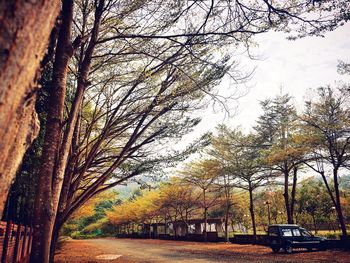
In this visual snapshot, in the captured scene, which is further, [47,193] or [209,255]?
[209,255]

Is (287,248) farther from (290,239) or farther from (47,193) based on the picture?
(47,193)

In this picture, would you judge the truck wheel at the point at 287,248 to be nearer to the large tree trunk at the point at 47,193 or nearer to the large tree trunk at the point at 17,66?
the large tree trunk at the point at 47,193

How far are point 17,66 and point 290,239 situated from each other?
1816 cm

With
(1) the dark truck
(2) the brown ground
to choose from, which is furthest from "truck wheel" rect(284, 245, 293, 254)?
(2) the brown ground

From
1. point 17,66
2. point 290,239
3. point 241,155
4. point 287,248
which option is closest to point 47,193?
point 17,66

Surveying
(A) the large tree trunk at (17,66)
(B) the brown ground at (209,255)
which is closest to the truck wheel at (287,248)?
(B) the brown ground at (209,255)

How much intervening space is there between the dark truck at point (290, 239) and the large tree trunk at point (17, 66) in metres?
17.6

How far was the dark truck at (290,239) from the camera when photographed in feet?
51.4

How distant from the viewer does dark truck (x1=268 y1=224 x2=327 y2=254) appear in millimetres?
15664

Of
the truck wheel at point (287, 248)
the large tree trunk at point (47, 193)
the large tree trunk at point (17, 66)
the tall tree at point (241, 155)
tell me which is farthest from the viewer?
the tall tree at point (241, 155)

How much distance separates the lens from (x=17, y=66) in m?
0.71

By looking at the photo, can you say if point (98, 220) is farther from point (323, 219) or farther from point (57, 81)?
point (57, 81)

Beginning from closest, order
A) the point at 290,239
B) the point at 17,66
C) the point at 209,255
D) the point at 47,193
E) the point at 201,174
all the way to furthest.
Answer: the point at 17,66 < the point at 47,193 < the point at 209,255 < the point at 290,239 < the point at 201,174

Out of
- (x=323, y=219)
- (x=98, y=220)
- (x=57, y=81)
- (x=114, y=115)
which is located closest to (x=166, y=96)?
(x=114, y=115)
